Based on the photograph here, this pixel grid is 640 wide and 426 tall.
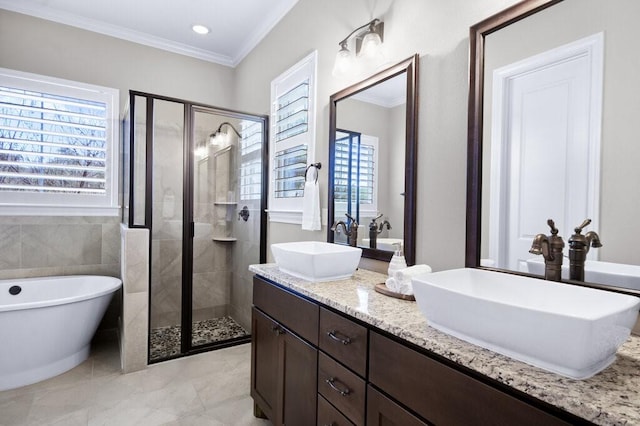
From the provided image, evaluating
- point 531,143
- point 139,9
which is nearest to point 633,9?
point 531,143

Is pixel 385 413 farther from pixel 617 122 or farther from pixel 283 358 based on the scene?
pixel 617 122

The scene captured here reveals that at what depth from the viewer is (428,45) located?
1.58 meters

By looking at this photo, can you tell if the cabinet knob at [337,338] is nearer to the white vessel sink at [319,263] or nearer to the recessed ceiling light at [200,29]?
the white vessel sink at [319,263]

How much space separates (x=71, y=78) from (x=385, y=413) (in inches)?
144

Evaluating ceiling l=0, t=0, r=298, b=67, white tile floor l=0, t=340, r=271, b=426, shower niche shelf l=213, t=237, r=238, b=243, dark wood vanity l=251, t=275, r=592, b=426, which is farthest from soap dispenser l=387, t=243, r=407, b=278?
ceiling l=0, t=0, r=298, b=67

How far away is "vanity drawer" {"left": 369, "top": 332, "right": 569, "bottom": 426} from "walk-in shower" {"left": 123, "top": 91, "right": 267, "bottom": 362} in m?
2.17

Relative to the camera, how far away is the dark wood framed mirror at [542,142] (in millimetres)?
984

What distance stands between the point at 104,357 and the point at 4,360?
66 centimetres

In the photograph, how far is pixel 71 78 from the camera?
3059 millimetres

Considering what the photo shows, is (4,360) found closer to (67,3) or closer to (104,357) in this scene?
(104,357)

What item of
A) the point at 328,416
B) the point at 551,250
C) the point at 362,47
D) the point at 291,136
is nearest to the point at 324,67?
the point at 362,47

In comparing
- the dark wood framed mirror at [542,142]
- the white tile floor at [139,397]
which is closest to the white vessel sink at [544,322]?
the dark wood framed mirror at [542,142]

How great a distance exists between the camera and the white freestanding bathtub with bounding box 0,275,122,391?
2.20 metres

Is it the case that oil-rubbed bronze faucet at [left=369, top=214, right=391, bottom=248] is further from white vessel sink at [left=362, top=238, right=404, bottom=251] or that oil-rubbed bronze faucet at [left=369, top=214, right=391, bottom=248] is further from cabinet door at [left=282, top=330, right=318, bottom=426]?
cabinet door at [left=282, top=330, right=318, bottom=426]
